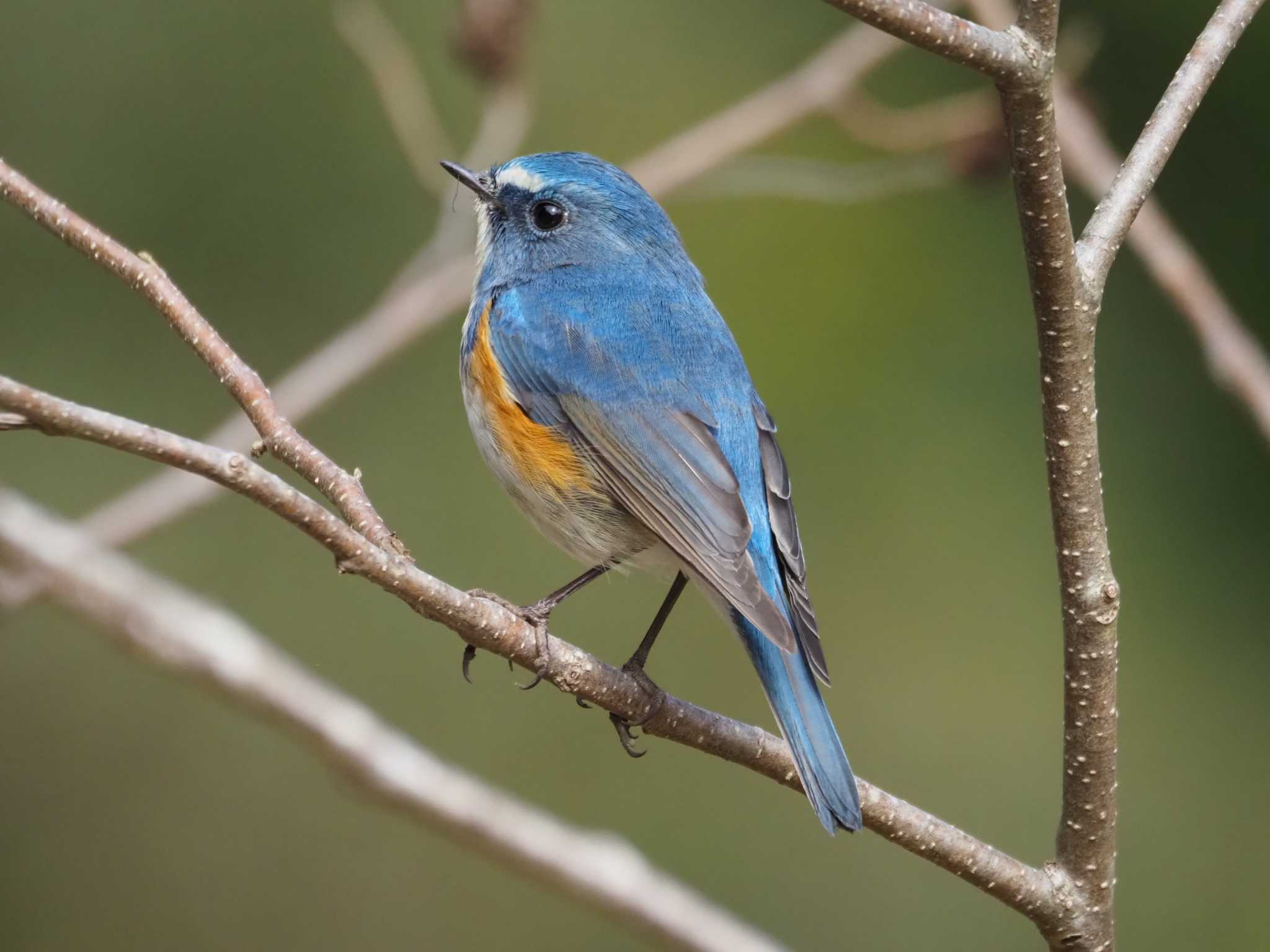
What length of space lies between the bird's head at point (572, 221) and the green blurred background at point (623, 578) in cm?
199

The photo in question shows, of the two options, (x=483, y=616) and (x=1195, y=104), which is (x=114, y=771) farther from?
(x=1195, y=104)

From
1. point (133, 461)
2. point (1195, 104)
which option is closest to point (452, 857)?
point (133, 461)

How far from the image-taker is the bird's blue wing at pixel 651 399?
3248 millimetres

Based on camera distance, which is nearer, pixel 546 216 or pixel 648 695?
pixel 648 695

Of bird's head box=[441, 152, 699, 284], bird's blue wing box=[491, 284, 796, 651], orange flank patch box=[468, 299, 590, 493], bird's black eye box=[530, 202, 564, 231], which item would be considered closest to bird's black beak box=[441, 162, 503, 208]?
bird's head box=[441, 152, 699, 284]

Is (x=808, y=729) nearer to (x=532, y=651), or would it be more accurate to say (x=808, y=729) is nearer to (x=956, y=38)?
(x=532, y=651)

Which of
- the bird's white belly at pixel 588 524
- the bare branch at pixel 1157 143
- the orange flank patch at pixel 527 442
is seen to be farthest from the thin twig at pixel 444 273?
the bare branch at pixel 1157 143

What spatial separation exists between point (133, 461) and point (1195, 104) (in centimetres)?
458

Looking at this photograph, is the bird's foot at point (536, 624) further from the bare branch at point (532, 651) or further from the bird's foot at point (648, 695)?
the bird's foot at point (648, 695)

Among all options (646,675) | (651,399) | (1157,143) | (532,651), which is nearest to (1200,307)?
(1157,143)

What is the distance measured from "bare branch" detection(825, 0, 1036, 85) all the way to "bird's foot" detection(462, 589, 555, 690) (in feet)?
3.56

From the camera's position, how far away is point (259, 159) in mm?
6566

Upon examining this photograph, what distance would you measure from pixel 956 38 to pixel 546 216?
2.04 metres

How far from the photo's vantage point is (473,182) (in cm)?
415
